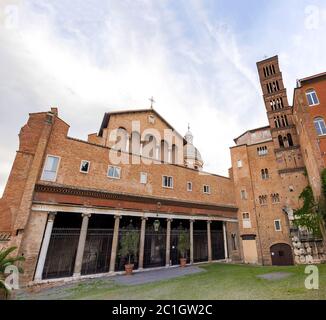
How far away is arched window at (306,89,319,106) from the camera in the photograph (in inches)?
715

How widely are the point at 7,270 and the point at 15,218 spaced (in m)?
2.90

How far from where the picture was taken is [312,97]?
18422 mm

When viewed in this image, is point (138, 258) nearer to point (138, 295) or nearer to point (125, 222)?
point (125, 222)

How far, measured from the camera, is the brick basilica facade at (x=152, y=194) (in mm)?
13047

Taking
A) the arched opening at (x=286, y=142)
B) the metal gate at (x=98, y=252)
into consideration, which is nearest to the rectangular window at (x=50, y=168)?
the metal gate at (x=98, y=252)

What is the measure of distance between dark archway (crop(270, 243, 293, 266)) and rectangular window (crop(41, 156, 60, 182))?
23.3 m

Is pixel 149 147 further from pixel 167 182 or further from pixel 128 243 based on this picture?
pixel 128 243

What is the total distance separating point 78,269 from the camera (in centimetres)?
1296

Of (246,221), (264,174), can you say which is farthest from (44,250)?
(264,174)

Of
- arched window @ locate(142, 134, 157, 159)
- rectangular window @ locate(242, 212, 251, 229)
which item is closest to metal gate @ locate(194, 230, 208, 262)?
rectangular window @ locate(242, 212, 251, 229)

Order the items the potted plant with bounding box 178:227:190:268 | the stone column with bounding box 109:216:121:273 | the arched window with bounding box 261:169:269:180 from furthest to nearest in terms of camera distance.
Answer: the arched window with bounding box 261:169:269:180 → the potted plant with bounding box 178:227:190:268 → the stone column with bounding box 109:216:121:273

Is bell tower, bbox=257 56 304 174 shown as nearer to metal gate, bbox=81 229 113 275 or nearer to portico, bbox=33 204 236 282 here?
portico, bbox=33 204 236 282

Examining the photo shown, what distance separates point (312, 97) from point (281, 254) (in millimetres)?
16567

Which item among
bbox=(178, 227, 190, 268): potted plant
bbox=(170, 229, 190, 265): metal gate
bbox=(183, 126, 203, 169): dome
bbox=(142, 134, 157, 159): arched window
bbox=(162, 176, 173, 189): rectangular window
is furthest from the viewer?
bbox=(183, 126, 203, 169): dome
